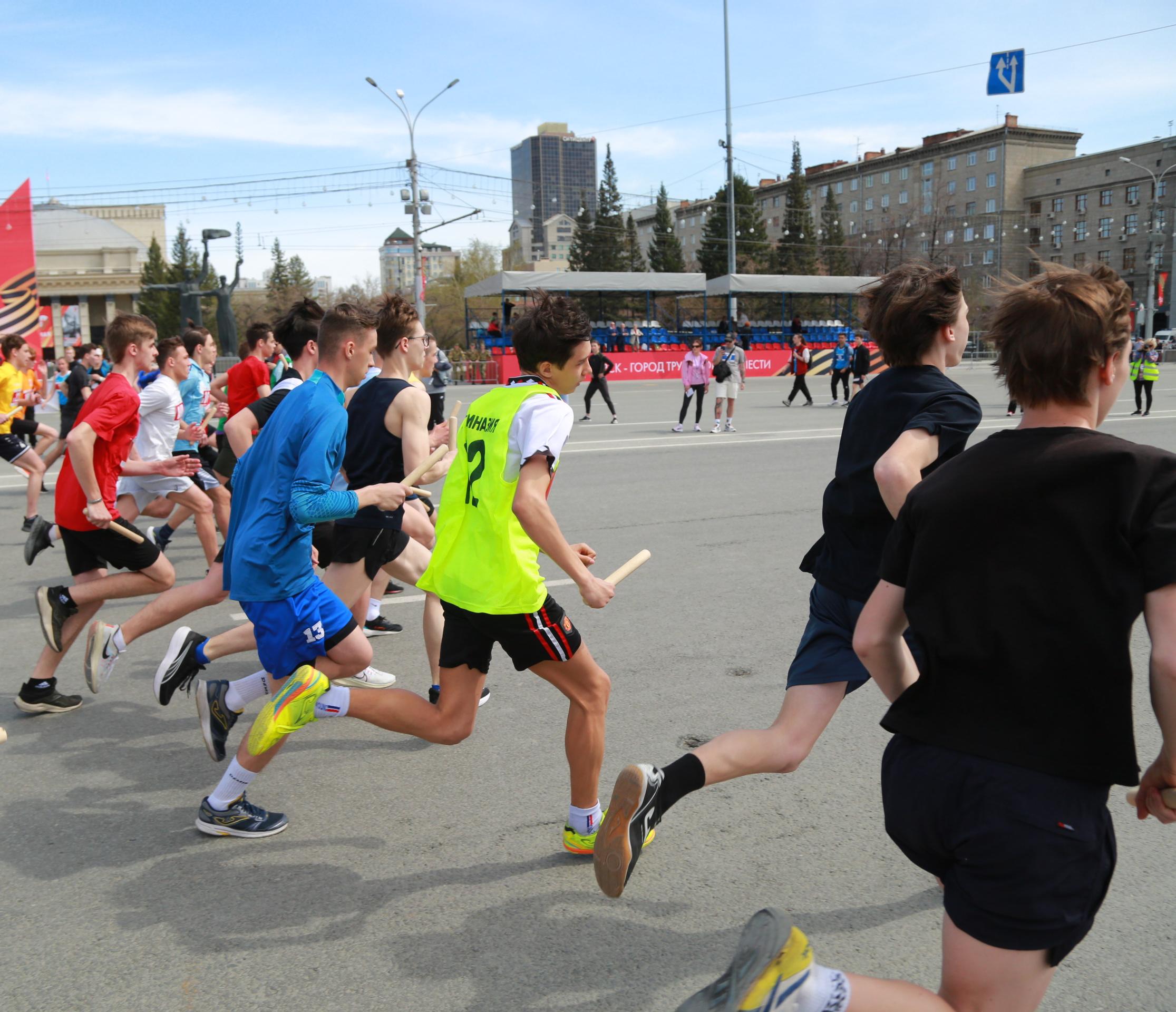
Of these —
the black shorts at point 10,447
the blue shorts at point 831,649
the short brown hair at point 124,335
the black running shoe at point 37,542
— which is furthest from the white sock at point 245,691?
the black shorts at point 10,447

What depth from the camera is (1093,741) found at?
172cm

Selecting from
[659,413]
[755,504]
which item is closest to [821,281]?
[659,413]

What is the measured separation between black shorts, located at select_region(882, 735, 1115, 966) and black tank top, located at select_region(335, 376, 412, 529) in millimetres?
3488

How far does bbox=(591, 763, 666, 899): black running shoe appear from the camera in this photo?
2523 mm

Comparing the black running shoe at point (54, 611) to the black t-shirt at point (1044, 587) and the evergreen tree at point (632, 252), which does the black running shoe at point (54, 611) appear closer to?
the black t-shirt at point (1044, 587)

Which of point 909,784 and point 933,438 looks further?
point 933,438

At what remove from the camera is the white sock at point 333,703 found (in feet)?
10.4

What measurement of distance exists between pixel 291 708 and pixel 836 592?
5.68 ft

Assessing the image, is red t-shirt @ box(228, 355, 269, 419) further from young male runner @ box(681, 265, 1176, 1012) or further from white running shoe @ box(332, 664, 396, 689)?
young male runner @ box(681, 265, 1176, 1012)

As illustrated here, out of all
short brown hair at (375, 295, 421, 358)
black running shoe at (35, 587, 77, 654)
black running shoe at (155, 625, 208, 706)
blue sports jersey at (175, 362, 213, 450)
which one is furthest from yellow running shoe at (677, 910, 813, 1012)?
blue sports jersey at (175, 362, 213, 450)

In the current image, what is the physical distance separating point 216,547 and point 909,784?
666 centimetres

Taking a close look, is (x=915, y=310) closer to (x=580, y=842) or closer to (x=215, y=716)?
(x=580, y=842)

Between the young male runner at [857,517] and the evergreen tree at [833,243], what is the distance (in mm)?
88699

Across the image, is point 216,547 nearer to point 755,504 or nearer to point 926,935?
point 755,504
